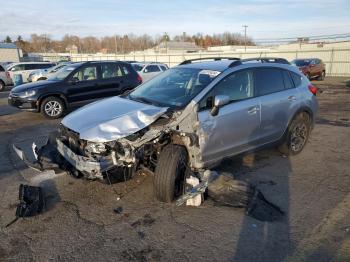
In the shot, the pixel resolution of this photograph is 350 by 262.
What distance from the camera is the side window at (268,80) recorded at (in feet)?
16.8

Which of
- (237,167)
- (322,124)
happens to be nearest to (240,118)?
(237,167)

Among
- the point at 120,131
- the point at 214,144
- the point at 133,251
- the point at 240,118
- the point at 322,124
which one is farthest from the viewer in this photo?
the point at 322,124

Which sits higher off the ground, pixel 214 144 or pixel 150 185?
pixel 214 144

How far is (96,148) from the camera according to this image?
3932mm

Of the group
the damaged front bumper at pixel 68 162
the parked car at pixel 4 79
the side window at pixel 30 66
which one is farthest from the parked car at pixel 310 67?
the damaged front bumper at pixel 68 162

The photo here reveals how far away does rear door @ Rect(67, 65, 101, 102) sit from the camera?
9930mm

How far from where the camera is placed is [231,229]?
11.7 feet

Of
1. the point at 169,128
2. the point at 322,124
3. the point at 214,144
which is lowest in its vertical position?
the point at 322,124

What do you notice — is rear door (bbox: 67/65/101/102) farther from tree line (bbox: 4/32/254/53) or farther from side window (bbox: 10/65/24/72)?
tree line (bbox: 4/32/254/53)

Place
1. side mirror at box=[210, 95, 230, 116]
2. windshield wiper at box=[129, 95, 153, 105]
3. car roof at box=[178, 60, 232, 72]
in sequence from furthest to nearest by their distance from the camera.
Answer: car roof at box=[178, 60, 232, 72], windshield wiper at box=[129, 95, 153, 105], side mirror at box=[210, 95, 230, 116]

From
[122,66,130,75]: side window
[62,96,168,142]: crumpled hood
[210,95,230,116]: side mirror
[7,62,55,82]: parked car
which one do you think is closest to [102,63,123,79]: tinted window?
[122,66,130,75]: side window

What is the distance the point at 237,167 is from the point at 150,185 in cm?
155

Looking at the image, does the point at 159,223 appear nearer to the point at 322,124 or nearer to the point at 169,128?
the point at 169,128

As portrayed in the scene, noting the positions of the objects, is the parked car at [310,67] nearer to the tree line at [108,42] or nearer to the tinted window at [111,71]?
the tinted window at [111,71]
